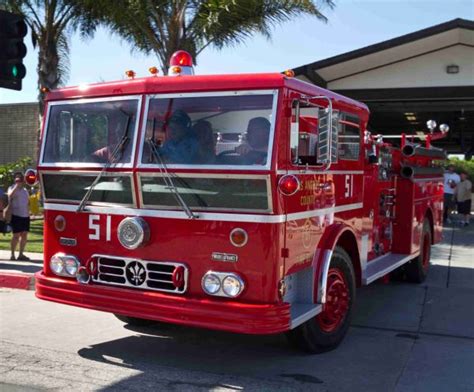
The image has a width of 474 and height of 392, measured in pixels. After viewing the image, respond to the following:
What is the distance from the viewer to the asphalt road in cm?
451

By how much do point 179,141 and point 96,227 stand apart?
3.41 feet

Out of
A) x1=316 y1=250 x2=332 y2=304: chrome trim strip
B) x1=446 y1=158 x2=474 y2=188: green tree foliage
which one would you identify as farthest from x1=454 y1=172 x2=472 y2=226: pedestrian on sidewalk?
x1=316 y1=250 x2=332 y2=304: chrome trim strip

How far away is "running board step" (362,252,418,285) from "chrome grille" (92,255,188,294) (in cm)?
228

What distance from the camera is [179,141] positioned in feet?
15.3

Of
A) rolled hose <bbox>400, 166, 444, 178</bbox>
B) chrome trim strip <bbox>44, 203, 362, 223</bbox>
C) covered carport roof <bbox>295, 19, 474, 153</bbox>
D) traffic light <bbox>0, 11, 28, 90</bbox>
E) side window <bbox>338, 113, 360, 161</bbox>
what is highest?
covered carport roof <bbox>295, 19, 474, 153</bbox>

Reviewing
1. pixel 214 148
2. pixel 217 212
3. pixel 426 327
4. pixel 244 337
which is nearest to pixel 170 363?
pixel 244 337

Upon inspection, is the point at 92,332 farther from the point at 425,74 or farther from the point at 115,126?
the point at 425,74

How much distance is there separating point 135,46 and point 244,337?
10.4m

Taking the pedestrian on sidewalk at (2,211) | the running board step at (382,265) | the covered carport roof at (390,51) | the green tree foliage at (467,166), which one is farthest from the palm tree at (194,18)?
the green tree foliage at (467,166)

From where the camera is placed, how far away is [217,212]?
14.5ft

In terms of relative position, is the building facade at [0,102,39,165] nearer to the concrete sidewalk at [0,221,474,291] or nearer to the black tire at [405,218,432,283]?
the concrete sidewalk at [0,221,474,291]

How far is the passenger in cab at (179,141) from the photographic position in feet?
15.1

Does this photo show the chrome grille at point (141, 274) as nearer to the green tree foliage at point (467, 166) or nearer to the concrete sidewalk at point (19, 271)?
the concrete sidewalk at point (19, 271)

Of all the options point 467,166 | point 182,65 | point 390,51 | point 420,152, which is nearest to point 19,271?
point 182,65
